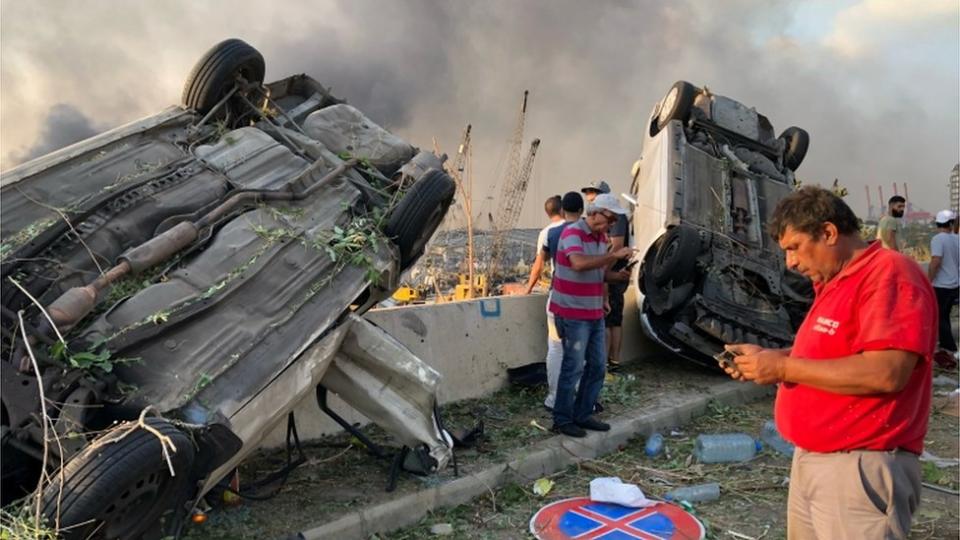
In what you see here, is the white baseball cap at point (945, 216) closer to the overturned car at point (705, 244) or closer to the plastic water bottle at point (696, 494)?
the overturned car at point (705, 244)

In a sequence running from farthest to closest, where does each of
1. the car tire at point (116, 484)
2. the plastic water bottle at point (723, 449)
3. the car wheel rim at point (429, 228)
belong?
the plastic water bottle at point (723, 449), the car wheel rim at point (429, 228), the car tire at point (116, 484)

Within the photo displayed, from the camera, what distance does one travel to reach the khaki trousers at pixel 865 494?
224cm

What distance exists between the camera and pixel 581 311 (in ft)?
17.6

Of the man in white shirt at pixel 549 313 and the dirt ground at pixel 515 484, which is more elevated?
the man in white shirt at pixel 549 313

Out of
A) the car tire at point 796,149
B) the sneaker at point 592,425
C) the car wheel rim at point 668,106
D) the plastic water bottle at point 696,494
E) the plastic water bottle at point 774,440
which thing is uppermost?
the car wheel rim at point 668,106

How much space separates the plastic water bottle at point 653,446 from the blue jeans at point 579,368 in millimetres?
485

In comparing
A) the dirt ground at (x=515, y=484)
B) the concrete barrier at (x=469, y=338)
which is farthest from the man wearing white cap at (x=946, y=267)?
the concrete barrier at (x=469, y=338)

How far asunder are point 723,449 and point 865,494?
125 inches

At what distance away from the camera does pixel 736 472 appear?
507 cm

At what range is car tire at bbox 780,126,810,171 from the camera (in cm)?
899

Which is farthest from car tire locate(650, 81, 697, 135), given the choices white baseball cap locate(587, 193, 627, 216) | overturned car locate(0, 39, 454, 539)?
overturned car locate(0, 39, 454, 539)

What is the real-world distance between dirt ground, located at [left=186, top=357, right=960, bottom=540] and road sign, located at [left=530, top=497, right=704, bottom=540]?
4.0 inches

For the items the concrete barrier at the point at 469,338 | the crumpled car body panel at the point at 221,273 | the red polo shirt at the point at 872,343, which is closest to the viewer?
the red polo shirt at the point at 872,343

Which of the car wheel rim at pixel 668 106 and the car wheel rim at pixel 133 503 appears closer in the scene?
the car wheel rim at pixel 133 503
